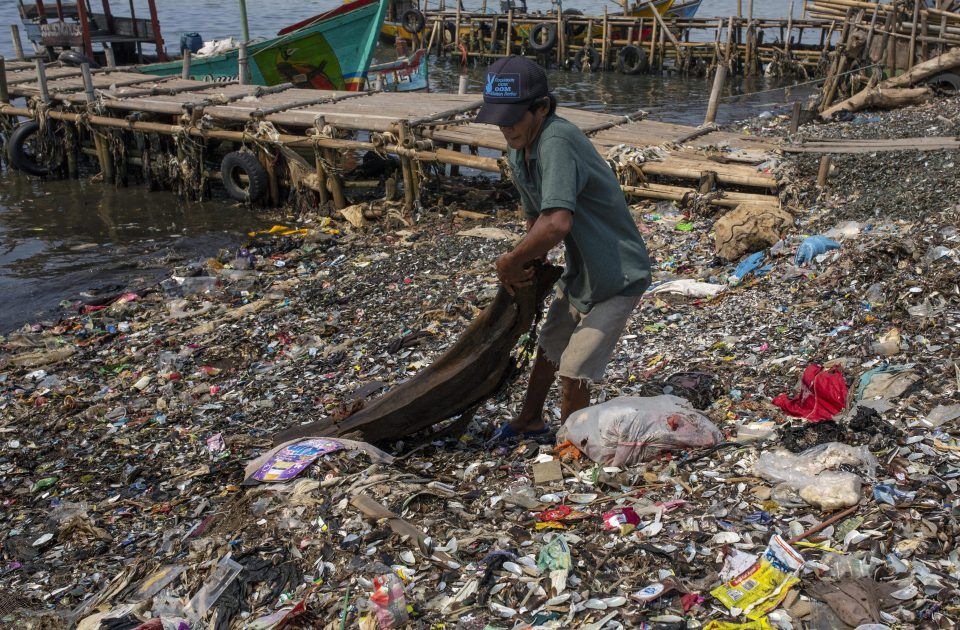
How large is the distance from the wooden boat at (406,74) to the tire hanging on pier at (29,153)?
8113 mm

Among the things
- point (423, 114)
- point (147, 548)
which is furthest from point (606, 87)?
point (147, 548)

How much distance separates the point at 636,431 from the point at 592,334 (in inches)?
21.1

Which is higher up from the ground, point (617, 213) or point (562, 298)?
point (617, 213)

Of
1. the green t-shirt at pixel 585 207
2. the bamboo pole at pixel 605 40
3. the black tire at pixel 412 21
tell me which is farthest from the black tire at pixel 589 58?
the green t-shirt at pixel 585 207

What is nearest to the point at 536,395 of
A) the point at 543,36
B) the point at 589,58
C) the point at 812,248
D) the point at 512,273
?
the point at 512,273

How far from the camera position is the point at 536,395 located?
4.53 metres

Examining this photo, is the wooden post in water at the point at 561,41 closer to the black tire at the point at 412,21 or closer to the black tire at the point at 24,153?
the black tire at the point at 412,21

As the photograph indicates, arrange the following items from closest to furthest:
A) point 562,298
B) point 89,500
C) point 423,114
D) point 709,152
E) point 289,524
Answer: point 289,524 < point 562,298 < point 89,500 < point 709,152 < point 423,114

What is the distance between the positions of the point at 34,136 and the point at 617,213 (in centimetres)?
1649

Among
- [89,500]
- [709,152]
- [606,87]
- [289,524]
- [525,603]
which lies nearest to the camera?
[525,603]

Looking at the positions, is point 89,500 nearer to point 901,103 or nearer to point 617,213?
point 617,213

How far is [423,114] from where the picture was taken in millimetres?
12422

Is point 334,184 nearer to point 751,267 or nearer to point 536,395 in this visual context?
point 751,267

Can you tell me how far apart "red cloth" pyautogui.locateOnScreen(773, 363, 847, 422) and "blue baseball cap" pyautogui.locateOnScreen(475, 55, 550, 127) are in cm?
225
